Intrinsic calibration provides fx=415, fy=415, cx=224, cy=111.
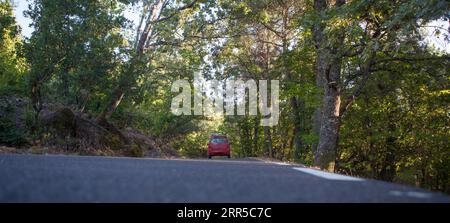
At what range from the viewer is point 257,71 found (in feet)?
98.0

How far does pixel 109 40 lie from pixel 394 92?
13348 mm

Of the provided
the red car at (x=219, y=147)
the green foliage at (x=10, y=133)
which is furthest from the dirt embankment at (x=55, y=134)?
the red car at (x=219, y=147)

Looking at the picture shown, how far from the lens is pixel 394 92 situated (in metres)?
19.9

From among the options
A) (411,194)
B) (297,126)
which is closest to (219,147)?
(297,126)

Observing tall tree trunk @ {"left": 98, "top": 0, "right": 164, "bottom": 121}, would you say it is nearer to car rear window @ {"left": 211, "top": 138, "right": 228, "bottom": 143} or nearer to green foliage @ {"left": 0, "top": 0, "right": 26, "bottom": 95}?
green foliage @ {"left": 0, "top": 0, "right": 26, "bottom": 95}

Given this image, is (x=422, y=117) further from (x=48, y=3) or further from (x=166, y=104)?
(x=166, y=104)

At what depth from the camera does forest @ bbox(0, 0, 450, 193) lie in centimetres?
Result: 1312

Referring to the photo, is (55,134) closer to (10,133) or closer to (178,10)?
(10,133)

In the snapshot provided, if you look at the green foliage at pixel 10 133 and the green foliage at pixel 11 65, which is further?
the green foliage at pixel 11 65

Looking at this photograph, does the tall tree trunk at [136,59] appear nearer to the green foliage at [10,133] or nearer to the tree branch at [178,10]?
the tree branch at [178,10]

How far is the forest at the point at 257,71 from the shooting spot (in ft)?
43.0
